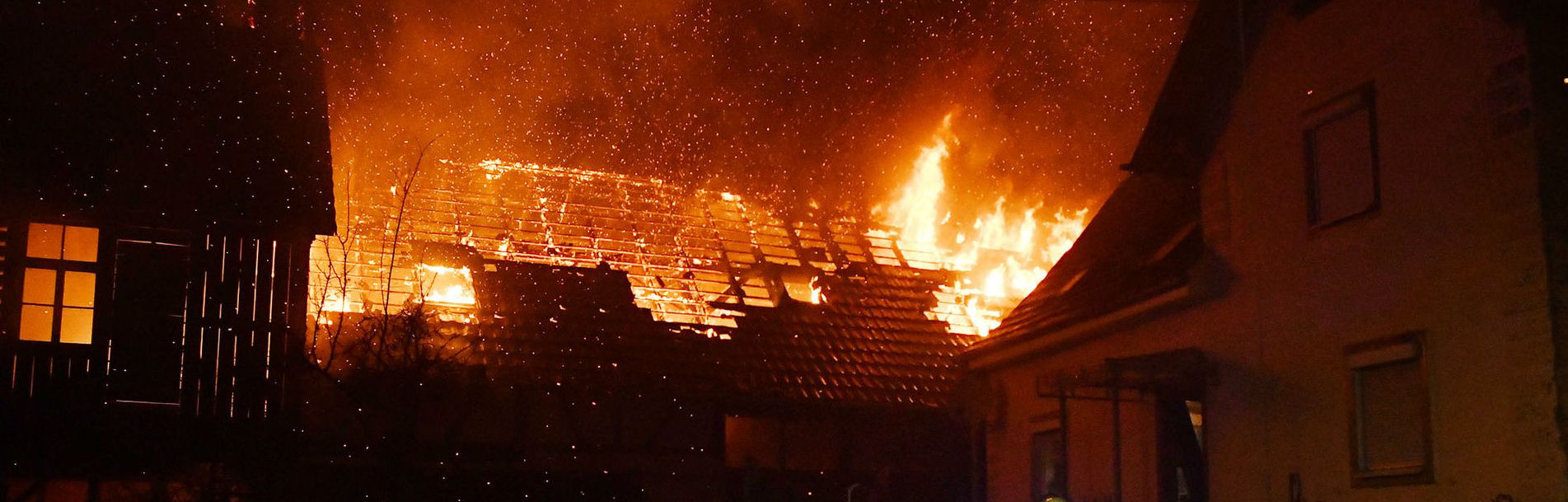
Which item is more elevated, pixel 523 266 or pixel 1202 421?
pixel 523 266

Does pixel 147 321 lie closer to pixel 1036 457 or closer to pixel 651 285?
pixel 651 285

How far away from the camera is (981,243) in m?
20.0

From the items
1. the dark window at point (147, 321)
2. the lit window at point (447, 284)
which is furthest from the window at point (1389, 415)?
the dark window at point (147, 321)

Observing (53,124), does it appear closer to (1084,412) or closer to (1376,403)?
(1084,412)

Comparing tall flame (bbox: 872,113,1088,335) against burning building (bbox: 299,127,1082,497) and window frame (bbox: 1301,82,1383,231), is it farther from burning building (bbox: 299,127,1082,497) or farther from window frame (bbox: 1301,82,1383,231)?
window frame (bbox: 1301,82,1383,231)

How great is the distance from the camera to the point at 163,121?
1611 centimetres

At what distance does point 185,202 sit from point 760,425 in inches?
277

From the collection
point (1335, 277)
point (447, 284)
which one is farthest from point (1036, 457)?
point (447, 284)

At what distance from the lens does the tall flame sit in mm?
18844

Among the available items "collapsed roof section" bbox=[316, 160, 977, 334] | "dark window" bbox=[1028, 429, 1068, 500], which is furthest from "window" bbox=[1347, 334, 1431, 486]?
"collapsed roof section" bbox=[316, 160, 977, 334]

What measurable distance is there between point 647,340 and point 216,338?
4.84 meters

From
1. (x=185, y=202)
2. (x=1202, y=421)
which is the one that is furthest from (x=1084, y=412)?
(x=185, y=202)

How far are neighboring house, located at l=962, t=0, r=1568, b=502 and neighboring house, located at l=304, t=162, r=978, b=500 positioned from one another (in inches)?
112

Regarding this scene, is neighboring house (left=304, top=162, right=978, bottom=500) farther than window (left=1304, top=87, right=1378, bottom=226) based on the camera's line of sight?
Yes
